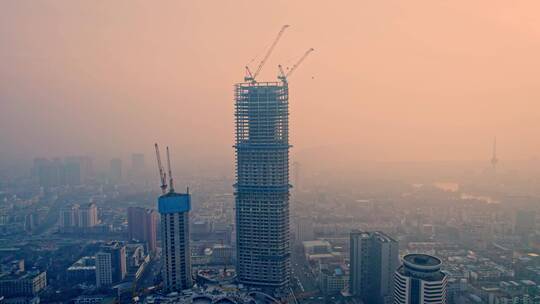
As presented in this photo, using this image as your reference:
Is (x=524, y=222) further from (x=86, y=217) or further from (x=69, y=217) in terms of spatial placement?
(x=69, y=217)

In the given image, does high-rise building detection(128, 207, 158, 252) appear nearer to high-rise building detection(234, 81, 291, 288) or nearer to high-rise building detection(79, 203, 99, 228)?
high-rise building detection(79, 203, 99, 228)

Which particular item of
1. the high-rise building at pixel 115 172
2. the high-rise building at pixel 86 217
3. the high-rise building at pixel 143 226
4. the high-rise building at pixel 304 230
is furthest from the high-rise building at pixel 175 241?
the high-rise building at pixel 115 172

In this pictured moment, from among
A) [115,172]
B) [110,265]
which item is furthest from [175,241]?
[115,172]

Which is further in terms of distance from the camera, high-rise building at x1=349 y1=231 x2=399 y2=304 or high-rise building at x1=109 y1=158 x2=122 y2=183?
high-rise building at x1=109 y1=158 x2=122 y2=183

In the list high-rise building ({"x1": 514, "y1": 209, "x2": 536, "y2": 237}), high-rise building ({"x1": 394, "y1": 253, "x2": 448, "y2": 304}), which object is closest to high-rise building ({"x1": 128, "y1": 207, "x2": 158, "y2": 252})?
high-rise building ({"x1": 394, "y1": 253, "x2": 448, "y2": 304})

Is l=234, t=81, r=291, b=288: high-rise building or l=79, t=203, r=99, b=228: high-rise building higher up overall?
l=234, t=81, r=291, b=288: high-rise building

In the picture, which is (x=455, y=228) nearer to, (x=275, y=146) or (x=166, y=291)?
(x=275, y=146)
